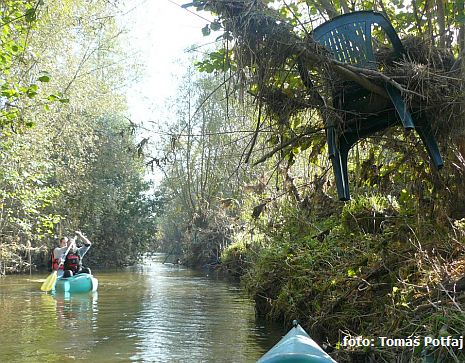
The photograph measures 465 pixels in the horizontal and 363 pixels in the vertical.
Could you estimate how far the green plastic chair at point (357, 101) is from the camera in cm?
513

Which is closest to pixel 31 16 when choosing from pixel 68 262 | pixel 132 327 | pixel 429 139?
pixel 429 139

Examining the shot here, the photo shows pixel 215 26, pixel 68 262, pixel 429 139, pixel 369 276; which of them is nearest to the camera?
pixel 215 26

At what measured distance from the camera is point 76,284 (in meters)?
16.8

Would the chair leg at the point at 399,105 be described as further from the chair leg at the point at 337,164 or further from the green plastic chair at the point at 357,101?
the chair leg at the point at 337,164

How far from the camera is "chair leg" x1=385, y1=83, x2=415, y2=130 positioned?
5113mm

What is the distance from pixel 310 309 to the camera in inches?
346

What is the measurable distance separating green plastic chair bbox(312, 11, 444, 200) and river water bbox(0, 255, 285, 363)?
3822mm

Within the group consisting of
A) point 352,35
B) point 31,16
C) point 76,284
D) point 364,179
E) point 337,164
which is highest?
point 31,16

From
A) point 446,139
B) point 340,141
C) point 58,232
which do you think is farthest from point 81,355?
point 58,232

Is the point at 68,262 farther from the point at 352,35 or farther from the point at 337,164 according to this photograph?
the point at 352,35

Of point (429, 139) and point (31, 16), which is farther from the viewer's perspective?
point (31, 16)

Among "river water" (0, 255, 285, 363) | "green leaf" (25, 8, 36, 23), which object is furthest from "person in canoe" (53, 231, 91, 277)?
"green leaf" (25, 8, 36, 23)

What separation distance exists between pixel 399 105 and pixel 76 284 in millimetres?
13559

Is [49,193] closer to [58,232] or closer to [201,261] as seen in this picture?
[58,232]
